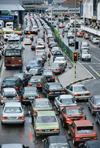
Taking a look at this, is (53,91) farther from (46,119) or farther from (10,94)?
(46,119)

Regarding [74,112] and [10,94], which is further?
[10,94]

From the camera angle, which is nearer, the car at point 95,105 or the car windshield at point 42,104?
the car windshield at point 42,104

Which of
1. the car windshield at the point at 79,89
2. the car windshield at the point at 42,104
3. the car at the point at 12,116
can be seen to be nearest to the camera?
the car at the point at 12,116

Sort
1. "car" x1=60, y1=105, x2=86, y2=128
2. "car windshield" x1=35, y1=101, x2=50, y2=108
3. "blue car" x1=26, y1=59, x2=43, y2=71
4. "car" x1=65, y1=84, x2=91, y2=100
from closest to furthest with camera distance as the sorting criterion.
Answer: "car" x1=60, y1=105, x2=86, y2=128, "car windshield" x1=35, y1=101, x2=50, y2=108, "car" x1=65, y1=84, x2=91, y2=100, "blue car" x1=26, y1=59, x2=43, y2=71

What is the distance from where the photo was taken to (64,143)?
16.7 m

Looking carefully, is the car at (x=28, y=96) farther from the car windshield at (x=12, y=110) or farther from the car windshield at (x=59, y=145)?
the car windshield at (x=59, y=145)

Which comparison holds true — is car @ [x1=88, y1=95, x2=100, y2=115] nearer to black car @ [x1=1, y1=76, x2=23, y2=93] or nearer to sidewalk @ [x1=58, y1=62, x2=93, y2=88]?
black car @ [x1=1, y1=76, x2=23, y2=93]

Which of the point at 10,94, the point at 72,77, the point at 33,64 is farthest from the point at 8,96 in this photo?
the point at 33,64

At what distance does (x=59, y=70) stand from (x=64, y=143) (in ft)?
95.4

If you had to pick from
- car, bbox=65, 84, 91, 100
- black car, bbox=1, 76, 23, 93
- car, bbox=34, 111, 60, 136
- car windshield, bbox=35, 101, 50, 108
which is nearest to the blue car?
black car, bbox=1, 76, 23, 93

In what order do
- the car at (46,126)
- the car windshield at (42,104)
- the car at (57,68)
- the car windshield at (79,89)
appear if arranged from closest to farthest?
1. the car at (46,126)
2. the car windshield at (42,104)
3. the car windshield at (79,89)
4. the car at (57,68)

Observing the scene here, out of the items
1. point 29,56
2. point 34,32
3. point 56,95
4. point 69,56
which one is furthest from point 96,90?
point 34,32

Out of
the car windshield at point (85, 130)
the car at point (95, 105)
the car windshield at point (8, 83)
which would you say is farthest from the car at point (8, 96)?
the car windshield at point (85, 130)

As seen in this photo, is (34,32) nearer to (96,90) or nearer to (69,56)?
(69,56)
